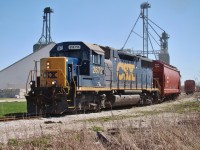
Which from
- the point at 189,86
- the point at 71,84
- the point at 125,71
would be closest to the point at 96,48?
the point at 71,84

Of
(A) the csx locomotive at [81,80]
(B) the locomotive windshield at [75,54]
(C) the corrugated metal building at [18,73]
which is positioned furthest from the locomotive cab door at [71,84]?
(C) the corrugated metal building at [18,73]

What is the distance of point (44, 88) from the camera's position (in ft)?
56.3

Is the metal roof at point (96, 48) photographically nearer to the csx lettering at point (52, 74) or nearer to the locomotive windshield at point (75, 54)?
the locomotive windshield at point (75, 54)

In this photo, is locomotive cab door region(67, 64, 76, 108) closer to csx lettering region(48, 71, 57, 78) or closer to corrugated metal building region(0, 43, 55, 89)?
csx lettering region(48, 71, 57, 78)

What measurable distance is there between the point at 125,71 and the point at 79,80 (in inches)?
262

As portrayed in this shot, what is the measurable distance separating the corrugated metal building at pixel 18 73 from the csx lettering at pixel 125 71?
38922 millimetres

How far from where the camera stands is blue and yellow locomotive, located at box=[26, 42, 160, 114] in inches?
670

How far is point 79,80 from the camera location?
17844 mm

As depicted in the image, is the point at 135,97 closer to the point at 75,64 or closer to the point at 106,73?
the point at 106,73

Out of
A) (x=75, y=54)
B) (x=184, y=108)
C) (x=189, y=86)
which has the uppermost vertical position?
(x=75, y=54)

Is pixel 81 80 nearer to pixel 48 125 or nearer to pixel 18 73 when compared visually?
pixel 48 125

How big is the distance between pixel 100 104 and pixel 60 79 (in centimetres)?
338

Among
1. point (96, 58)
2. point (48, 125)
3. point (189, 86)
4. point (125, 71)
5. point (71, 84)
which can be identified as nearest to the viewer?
point (48, 125)

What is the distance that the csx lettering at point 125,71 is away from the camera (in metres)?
22.8
